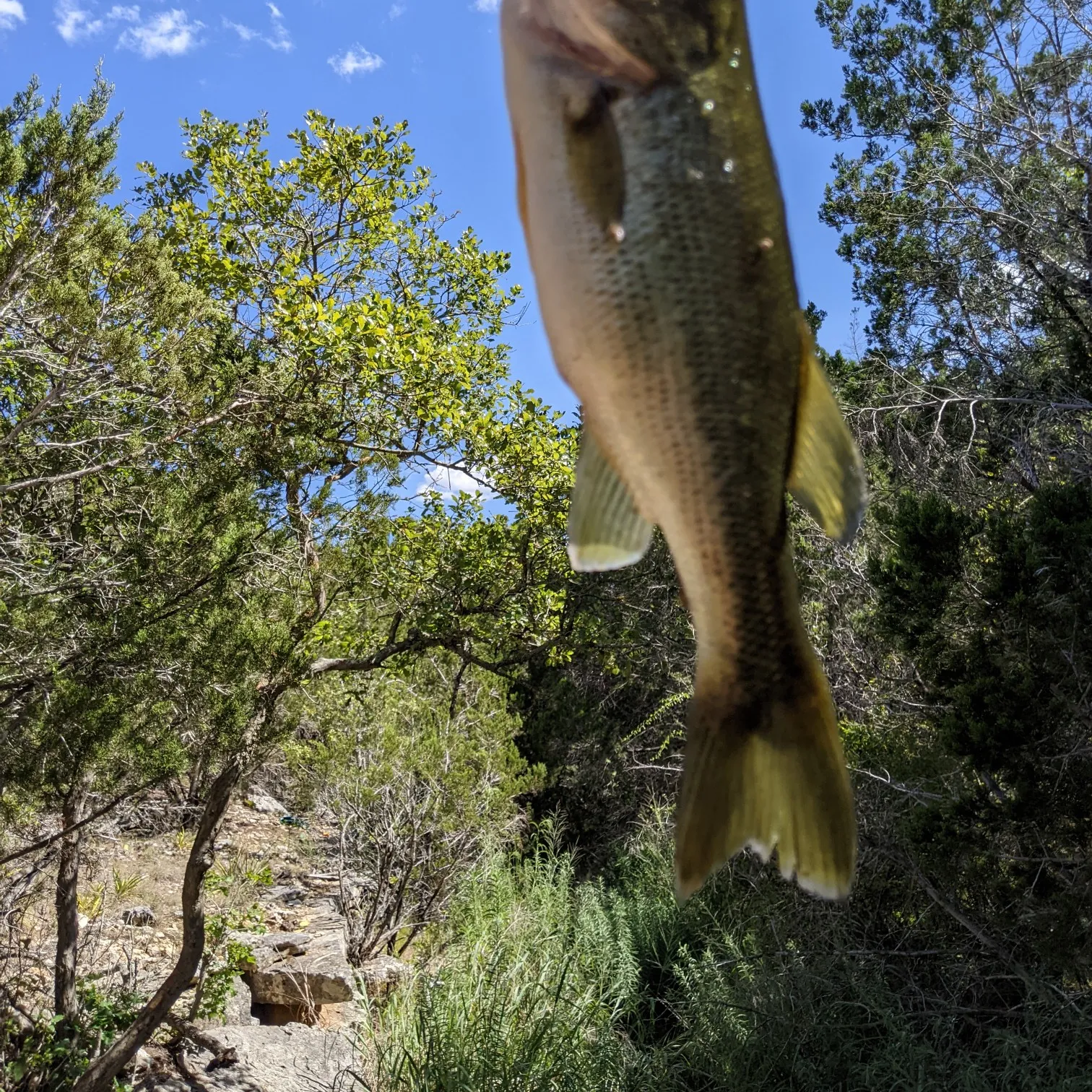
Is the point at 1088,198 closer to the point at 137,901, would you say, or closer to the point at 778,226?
the point at 778,226

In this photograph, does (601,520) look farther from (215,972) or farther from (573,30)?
(215,972)

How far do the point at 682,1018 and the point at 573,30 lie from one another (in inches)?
271

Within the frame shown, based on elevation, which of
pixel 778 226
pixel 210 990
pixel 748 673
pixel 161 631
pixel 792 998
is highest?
pixel 161 631

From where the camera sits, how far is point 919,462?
22.1ft

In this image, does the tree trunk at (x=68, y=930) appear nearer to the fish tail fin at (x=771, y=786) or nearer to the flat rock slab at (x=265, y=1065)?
the flat rock slab at (x=265, y=1065)

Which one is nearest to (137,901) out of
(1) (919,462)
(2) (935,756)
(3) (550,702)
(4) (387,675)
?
(4) (387,675)

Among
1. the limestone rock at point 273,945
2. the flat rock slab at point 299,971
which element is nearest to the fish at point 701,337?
the flat rock slab at point 299,971

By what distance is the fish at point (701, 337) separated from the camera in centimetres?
63

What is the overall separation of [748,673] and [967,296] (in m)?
8.05

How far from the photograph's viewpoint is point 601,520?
709 mm

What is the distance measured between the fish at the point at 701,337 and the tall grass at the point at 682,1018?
16.0 feet

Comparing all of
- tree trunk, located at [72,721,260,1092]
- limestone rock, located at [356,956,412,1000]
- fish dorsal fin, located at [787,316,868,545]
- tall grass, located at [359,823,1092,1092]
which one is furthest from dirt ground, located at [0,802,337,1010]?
fish dorsal fin, located at [787,316,868,545]

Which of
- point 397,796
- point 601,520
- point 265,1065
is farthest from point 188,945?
point 601,520

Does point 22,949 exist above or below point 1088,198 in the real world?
below
